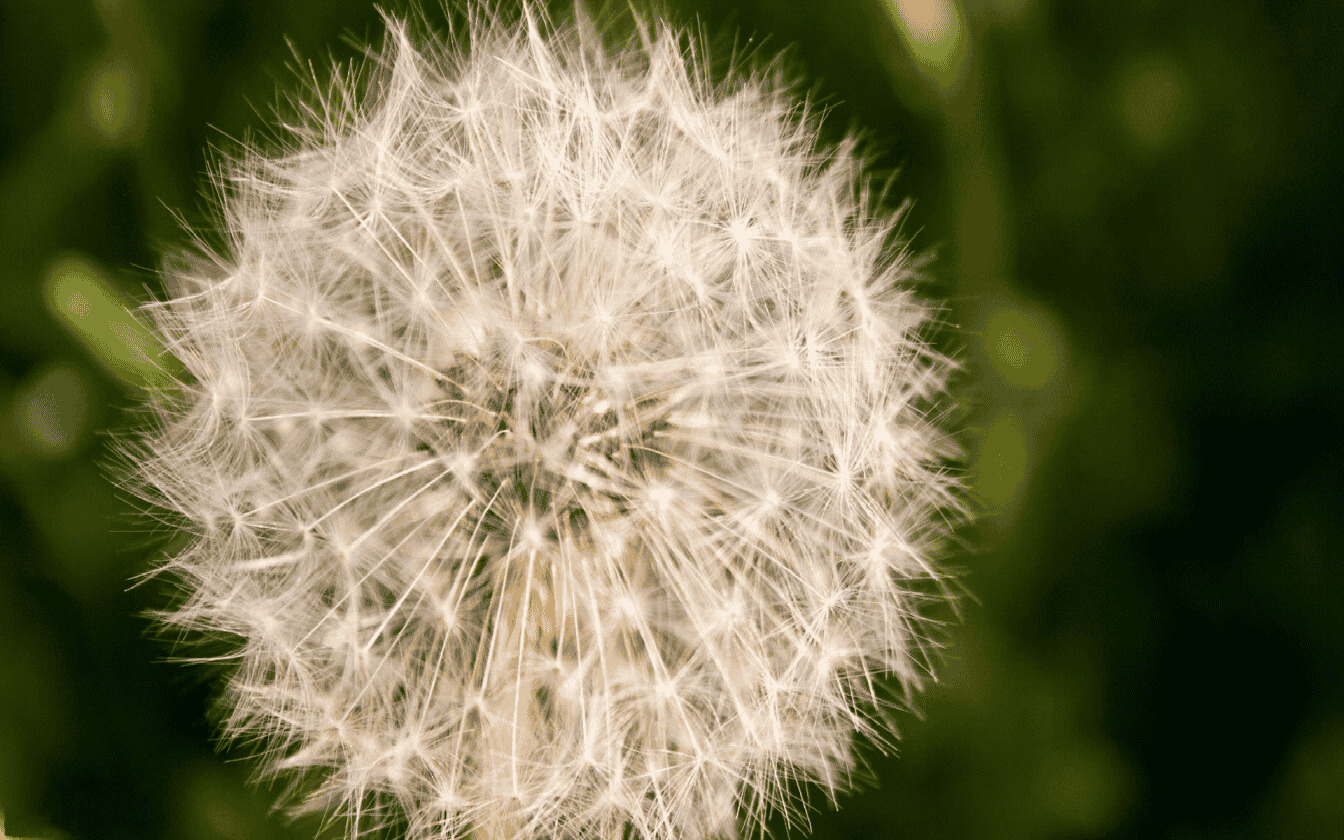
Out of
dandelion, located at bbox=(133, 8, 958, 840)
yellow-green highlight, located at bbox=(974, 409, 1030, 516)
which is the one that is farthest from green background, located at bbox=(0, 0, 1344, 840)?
dandelion, located at bbox=(133, 8, 958, 840)

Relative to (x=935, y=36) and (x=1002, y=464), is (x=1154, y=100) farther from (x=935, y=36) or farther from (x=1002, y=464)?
(x=1002, y=464)

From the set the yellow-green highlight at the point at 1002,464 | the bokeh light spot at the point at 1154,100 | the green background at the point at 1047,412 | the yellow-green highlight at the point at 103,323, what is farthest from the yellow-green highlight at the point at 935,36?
the yellow-green highlight at the point at 103,323

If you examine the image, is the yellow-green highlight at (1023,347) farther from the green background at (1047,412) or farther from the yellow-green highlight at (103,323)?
the yellow-green highlight at (103,323)

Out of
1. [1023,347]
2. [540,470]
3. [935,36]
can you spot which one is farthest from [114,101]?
[1023,347]

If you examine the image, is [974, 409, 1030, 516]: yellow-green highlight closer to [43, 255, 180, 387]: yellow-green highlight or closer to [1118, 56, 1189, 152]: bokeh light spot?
[1118, 56, 1189, 152]: bokeh light spot

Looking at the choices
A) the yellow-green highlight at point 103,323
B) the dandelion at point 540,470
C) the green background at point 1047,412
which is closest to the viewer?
the dandelion at point 540,470

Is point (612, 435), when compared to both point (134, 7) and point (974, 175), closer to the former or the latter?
point (974, 175)
